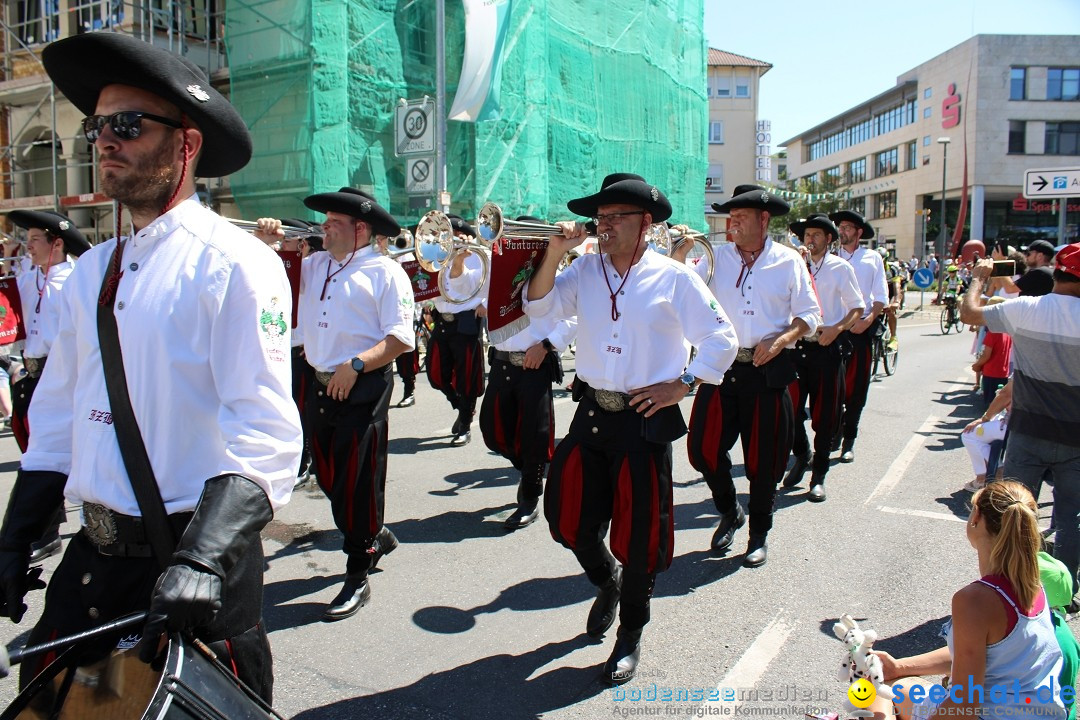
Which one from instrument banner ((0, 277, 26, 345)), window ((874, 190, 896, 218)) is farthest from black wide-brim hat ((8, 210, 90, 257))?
window ((874, 190, 896, 218))

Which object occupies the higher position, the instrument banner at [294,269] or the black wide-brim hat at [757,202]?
the black wide-brim hat at [757,202]

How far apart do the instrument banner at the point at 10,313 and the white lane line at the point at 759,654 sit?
6.25 meters

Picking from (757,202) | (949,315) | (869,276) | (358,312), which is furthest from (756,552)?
(949,315)

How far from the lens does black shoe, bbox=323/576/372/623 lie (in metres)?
4.18

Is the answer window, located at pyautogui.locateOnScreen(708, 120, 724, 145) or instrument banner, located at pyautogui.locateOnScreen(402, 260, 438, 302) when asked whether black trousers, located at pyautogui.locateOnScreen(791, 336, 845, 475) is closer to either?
instrument banner, located at pyautogui.locateOnScreen(402, 260, 438, 302)

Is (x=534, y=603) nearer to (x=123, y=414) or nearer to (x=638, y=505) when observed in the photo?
(x=638, y=505)

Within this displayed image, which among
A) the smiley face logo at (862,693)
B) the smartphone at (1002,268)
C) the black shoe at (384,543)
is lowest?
the black shoe at (384,543)

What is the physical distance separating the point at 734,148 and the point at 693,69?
90.2 ft

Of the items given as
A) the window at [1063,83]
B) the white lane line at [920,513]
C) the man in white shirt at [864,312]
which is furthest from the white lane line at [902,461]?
the window at [1063,83]

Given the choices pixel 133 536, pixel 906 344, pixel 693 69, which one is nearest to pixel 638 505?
pixel 133 536

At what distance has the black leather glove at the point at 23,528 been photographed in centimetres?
205

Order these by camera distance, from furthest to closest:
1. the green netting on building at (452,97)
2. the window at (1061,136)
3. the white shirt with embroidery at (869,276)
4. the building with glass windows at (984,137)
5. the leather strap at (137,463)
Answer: the window at (1061,136)
the building with glass windows at (984,137)
the green netting on building at (452,97)
the white shirt with embroidery at (869,276)
the leather strap at (137,463)

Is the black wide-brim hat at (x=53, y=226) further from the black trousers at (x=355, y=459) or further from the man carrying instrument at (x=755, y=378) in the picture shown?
the man carrying instrument at (x=755, y=378)

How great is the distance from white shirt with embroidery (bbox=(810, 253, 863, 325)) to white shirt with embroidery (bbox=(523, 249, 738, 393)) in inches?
141
